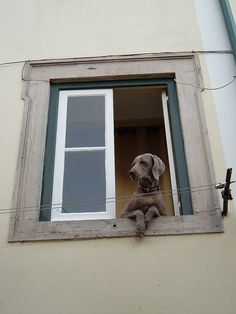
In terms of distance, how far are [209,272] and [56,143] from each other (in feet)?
5.61

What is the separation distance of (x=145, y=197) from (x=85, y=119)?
3.85ft

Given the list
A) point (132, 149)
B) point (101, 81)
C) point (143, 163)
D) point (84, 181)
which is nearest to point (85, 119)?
point (101, 81)

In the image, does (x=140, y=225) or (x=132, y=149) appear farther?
(x=132, y=149)

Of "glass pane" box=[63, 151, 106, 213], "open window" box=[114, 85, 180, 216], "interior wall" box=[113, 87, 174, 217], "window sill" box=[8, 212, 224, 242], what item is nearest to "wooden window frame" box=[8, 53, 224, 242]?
"window sill" box=[8, 212, 224, 242]

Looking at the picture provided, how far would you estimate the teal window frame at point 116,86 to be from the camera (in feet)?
11.0

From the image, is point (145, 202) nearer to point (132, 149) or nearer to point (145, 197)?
point (145, 197)

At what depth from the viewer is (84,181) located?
3.69 m

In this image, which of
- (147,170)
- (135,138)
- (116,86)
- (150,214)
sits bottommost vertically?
(150,214)

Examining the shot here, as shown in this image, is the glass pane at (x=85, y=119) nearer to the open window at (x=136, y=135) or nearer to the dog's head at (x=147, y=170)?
the open window at (x=136, y=135)

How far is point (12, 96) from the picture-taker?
3.95 meters

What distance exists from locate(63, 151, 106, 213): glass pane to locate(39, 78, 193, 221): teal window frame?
161mm

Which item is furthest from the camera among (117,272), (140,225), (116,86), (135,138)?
(135,138)

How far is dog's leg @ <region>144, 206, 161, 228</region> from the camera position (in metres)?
3.10

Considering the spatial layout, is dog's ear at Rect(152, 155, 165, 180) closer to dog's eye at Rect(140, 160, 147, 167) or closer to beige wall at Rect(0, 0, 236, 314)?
dog's eye at Rect(140, 160, 147, 167)
